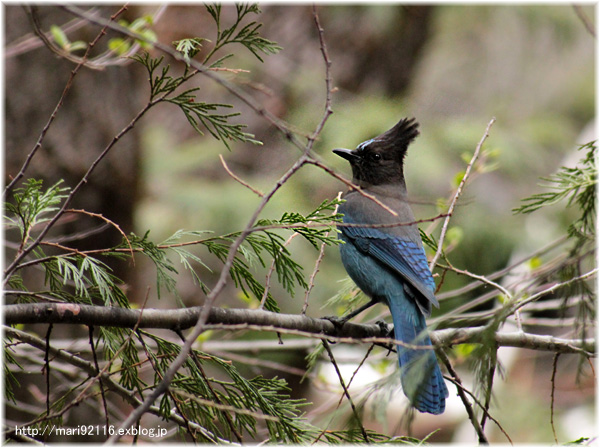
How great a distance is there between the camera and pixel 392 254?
3486mm

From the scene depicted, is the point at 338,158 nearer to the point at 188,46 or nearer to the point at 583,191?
the point at 583,191

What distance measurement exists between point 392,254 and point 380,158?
0.86m

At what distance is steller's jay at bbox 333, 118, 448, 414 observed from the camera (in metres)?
3.11

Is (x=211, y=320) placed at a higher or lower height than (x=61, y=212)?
lower

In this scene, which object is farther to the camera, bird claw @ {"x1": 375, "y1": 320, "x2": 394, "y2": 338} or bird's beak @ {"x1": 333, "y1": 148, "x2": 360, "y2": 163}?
bird's beak @ {"x1": 333, "y1": 148, "x2": 360, "y2": 163}

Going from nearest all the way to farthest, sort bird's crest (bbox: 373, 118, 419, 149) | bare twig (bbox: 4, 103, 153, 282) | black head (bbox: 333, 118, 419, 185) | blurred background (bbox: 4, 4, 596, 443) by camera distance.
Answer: bare twig (bbox: 4, 103, 153, 282) < bird's crest (bbox: 373, 118, 419, 149) < black head (bbox: 333, 118, 419, 185) < blurred background (bbox: 4, 4, 596, 443)

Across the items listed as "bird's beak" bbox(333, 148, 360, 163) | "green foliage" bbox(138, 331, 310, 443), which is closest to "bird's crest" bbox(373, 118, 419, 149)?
"bird's beak" bbox(333, 148, 360, 163)

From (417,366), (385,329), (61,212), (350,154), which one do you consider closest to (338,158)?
(350,154)

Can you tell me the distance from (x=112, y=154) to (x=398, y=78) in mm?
4382

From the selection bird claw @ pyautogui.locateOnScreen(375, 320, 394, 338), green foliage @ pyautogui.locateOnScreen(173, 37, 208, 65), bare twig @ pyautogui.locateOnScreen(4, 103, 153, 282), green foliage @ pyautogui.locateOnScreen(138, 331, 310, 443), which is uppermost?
green foliage @ pyautogui.locateOnScreen(173, 37, 208, 65)

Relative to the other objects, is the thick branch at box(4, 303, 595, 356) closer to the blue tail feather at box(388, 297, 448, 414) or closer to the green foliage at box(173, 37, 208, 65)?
the blue tail feather at box(388, 297, 448, 414)

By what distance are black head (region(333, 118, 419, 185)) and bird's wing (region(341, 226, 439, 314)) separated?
1.91ft

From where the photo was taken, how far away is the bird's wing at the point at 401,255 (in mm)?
3295

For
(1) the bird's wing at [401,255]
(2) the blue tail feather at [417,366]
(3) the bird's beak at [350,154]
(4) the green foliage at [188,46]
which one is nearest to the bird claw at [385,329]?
(2) the blue tail feather at [417,366]
